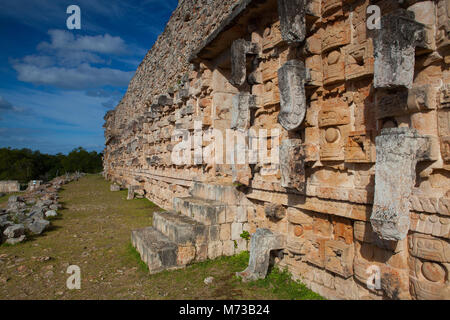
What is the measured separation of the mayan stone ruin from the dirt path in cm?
25

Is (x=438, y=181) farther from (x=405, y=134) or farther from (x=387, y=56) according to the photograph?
(x=387, y=56)

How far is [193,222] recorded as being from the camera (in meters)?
5.18

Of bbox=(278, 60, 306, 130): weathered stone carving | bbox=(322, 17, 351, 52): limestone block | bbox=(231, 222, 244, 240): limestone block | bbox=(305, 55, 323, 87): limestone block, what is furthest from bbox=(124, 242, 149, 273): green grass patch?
bbox=(322, 17, 351, 52): limestone block

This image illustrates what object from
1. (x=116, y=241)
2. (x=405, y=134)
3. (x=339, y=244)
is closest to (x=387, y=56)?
(x=405, y=134)

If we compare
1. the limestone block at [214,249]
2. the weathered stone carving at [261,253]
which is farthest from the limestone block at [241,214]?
the weathered stone carving at [261,253]

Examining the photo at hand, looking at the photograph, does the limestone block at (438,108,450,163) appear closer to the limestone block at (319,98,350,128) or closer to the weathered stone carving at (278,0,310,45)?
the limestone block at (319,98,350,128)

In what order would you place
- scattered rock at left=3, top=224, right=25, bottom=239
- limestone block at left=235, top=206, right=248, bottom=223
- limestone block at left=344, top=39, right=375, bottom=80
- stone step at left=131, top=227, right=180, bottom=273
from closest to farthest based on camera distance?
1. limestone block at left=344, top=39, right=375, bottom=80
2. stone step at left=131, top=227, right=180, bottom=273
3. limestone block at left=235, top=206, right=248, bottom=223
4. scattered rock at left=3, top=224, right=25, bottom=239

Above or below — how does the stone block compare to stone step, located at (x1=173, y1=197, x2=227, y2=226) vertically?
below

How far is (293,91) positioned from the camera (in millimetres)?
3707

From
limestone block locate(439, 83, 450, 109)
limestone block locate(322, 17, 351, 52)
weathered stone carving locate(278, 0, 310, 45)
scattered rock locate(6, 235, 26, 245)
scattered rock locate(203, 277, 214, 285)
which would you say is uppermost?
weathered stone carving locate(278, 0, 310, 45)

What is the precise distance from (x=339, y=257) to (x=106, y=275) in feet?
11.7

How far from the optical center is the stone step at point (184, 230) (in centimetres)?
482

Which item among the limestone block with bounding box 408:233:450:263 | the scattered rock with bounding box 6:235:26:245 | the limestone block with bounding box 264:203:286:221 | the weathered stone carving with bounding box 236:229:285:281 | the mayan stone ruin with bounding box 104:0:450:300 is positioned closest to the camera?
the limestone block with bounding box 408:233:450:263

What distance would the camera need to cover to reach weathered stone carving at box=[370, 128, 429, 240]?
254 cm
